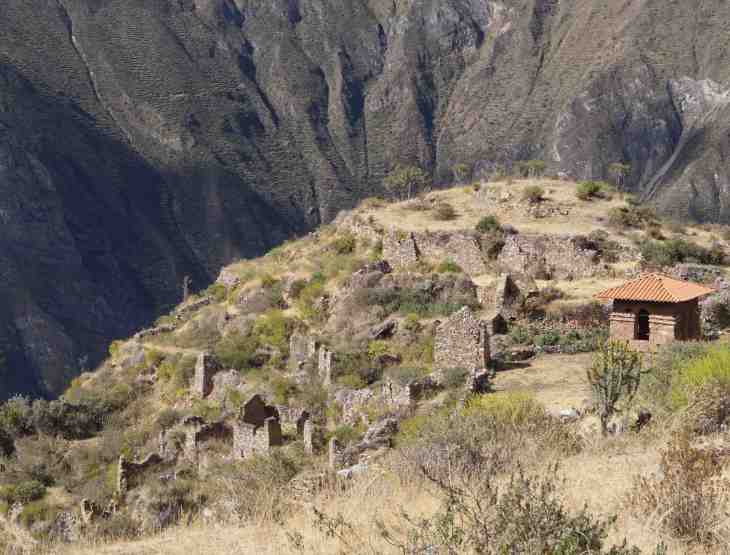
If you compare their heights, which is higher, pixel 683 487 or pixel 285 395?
pixel 683 487

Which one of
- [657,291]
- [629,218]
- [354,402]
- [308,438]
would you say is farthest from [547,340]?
Answer: [629,218]

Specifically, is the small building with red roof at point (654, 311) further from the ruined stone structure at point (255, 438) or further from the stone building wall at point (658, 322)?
the ruined stone structure at point (255, 438)

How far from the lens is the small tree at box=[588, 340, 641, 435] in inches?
430

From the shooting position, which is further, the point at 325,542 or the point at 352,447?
the point at 352,447

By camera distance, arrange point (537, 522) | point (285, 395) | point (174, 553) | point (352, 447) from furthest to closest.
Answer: point (285, 395) < point (352, 447) < point (174, 553) < point (537, 522)

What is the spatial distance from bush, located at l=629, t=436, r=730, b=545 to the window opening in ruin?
1016 cm

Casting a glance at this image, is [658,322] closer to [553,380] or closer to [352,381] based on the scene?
[553,380]

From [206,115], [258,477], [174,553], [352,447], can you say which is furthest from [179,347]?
[206,115]

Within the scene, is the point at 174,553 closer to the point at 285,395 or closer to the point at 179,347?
the point at 285,395

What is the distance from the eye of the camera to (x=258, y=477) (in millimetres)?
11914

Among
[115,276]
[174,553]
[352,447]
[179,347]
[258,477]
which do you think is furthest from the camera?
[115,276]

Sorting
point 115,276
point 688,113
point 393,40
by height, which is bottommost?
point 115,276

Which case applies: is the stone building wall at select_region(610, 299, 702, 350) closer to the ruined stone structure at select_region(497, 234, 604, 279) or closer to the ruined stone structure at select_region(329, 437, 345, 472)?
the ruined stone structure at select_region(329, 437, 345, 472)

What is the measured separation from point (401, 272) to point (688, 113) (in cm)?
9332
